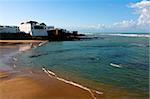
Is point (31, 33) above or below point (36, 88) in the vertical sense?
above

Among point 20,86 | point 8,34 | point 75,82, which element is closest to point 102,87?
point 75,82

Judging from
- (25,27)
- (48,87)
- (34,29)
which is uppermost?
(25,27)

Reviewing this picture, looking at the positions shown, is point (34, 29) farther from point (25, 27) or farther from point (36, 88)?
point (36, 88)

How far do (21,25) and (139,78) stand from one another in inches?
2294

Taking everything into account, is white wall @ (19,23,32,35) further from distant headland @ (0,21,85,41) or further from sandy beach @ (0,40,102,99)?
sandy beach @ (0,40,102,99)

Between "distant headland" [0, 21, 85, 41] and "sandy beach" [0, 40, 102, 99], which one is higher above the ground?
"distant headland" [0, 21, 85, 41]

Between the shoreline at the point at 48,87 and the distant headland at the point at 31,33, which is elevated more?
the distant headland at the point at 31,33

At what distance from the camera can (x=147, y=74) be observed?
51.8ft

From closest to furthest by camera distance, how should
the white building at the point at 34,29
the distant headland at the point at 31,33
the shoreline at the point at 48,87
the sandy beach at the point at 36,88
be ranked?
1. the sandy beach at the point at 36,88
2. the shoreline at the point at 48,87
3. the distant headland at the point at 31,33
4. the white building at the point at 34,29

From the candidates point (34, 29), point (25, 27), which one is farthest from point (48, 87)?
point (25, 27)

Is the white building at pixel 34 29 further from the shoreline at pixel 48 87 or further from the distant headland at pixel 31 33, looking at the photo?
the shoreline at pixel 48 87

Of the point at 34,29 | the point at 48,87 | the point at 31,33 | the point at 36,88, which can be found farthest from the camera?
the point at 34,29

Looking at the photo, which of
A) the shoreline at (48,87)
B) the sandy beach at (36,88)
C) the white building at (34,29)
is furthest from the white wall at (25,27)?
the sandy beach at (36,88)

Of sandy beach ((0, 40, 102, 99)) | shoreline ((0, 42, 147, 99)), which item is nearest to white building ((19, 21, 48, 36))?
shoreline ((0, 42, 147, 99))
